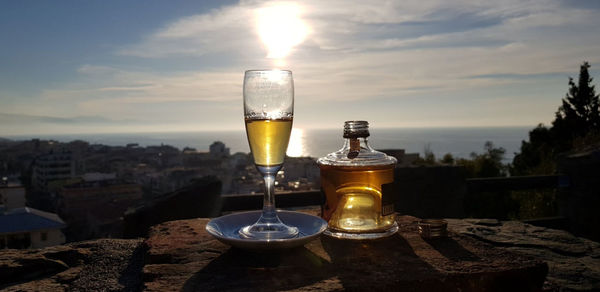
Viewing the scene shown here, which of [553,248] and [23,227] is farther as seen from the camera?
[23,227]

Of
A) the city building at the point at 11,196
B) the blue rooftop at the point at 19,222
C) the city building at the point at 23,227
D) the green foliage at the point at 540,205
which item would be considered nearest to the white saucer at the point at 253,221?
the green foliage at the point at 540,205

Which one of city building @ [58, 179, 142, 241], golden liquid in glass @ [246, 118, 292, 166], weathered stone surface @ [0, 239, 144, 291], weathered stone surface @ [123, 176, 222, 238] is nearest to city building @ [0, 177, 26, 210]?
weathered stone surface @ [123, 176, 222, 238]

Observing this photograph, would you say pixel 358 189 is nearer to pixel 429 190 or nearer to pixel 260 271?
pixel 260 271

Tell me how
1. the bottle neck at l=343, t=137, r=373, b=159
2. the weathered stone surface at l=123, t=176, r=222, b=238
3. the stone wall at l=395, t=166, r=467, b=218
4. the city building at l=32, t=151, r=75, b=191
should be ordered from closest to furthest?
the bottle neck at l=343, t=137, r=373, b=159, the weathered stone surface at l=123, t=176, r=222, b=238, the stone wall at l=395, t=166, r=467, b=218, the city building at l=32, t=151, r=75, b=191

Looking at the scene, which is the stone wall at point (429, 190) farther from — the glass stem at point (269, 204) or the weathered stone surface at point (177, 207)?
the glass stem at point (269, 204)

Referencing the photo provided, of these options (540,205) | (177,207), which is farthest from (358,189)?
(540,205)

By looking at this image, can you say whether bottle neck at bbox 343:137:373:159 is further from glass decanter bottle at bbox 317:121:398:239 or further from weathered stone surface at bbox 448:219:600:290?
weathered stone surface at bbox 448:219:600:290

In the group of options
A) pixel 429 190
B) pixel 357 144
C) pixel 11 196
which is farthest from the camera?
pixel 11 196
